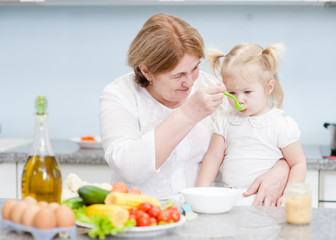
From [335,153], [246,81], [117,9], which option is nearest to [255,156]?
[246,81]

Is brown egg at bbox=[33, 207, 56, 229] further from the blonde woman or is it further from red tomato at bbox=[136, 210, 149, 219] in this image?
the blonde woman

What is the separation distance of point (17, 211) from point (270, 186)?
0.99 meters

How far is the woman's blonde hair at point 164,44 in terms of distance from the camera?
67.3 inches

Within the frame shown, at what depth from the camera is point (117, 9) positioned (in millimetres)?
3047

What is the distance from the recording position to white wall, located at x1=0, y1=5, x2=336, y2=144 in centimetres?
294

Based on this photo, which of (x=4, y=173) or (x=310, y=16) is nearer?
(x=4, y=173)

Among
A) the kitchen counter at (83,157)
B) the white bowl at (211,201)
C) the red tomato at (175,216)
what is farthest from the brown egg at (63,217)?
the kitchen counter at (83,157)

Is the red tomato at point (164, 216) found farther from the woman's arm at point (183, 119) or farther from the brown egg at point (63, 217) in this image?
the woman's arm at point (183, 119)

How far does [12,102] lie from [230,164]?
1.72 metres

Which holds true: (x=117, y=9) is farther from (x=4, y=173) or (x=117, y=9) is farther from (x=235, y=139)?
(x=235, y=139)

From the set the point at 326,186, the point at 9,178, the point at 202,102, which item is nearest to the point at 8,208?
the point at 202,102

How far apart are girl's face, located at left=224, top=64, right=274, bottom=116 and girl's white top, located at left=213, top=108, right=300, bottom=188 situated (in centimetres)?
8

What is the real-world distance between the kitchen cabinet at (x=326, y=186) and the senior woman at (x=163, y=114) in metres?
0.60

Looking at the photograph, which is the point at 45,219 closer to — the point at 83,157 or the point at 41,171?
the point at 41,171
